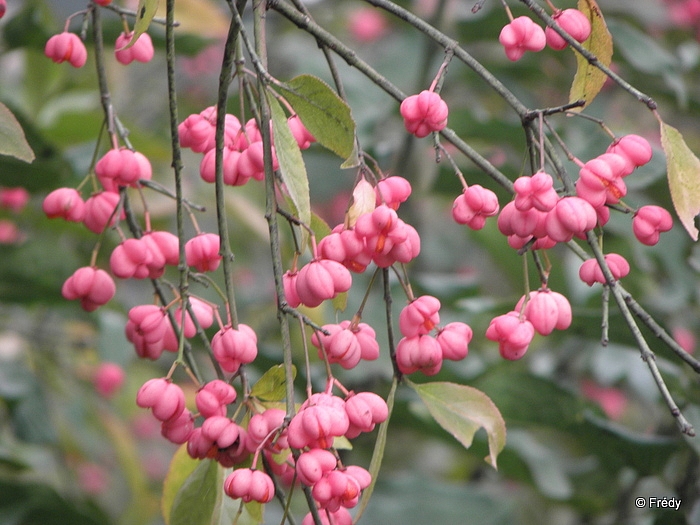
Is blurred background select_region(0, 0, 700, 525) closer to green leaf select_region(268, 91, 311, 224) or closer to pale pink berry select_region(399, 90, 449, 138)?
pale pink berry select_region(399, 90, 449, 138)

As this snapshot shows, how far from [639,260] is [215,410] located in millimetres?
1213

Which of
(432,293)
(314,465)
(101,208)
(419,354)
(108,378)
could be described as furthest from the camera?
(108,378)

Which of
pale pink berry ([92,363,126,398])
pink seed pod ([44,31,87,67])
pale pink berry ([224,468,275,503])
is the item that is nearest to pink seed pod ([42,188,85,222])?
pink seed pod ([44,31,87,67])

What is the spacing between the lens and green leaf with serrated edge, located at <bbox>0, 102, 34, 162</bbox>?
68 centimetres

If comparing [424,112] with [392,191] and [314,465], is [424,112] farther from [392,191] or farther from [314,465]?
[314,465]

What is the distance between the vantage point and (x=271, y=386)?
0.65m

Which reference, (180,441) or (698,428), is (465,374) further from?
(180,441)

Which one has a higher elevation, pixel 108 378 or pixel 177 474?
pixel 177 474

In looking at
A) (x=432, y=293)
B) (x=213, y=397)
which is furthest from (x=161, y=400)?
(x=432, y=293)

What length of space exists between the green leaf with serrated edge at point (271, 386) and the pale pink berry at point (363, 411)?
5 centimetres

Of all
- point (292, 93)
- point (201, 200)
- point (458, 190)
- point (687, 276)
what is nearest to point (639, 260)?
point (687, 276)

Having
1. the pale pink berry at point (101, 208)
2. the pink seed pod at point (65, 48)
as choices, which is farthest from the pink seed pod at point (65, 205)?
the pink seed pod at point (65, 48)

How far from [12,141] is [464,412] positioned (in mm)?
441

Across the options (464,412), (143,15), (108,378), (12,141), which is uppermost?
(143,15)
